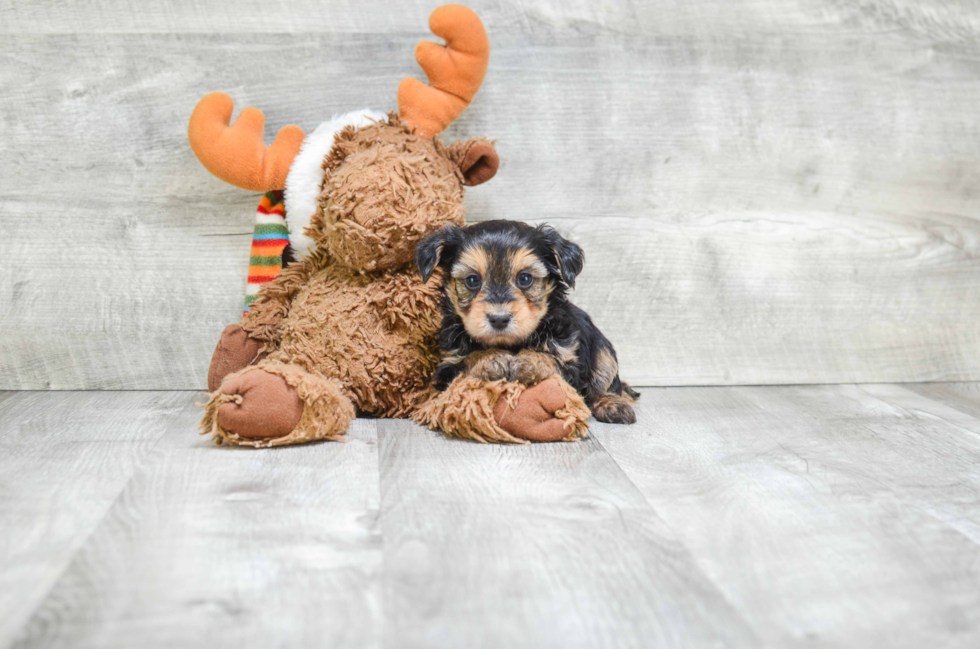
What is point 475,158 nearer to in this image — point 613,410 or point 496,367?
point 496,367

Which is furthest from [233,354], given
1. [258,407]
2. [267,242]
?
[258,407]

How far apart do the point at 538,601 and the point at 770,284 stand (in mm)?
2091

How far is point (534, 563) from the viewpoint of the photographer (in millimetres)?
1337

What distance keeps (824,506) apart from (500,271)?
3.15 ft

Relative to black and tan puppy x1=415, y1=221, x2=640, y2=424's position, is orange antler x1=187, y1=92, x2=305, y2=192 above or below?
above

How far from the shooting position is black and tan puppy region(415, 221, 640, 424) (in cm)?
208

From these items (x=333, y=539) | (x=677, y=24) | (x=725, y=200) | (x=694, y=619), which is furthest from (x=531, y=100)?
(x=694, y=619)

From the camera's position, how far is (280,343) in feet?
7.92

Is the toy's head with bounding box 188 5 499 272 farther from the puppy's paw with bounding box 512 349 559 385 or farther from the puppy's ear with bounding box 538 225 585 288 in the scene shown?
the puppy's paw with bounding box 512 349 559 385

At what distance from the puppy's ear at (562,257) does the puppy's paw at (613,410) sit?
1.46ft

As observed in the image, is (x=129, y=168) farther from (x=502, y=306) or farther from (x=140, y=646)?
(x=140, y=646)

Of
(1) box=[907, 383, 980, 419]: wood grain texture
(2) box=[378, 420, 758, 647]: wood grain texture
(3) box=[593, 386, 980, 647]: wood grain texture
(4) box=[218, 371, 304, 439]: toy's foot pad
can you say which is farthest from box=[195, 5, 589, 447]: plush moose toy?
(1) box=[907, 383, 980, 419]: wood grain texture

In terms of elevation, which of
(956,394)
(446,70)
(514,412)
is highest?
(446,70)

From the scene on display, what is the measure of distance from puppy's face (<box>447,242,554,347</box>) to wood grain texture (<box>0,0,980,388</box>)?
0.72m
